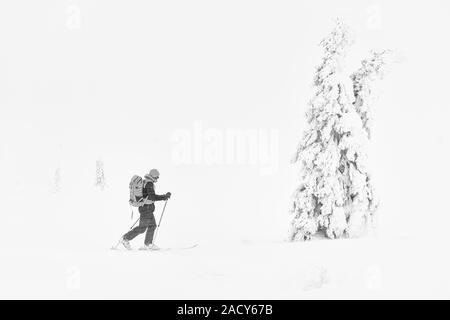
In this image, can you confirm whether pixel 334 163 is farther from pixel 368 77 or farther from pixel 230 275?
pixel 230 275

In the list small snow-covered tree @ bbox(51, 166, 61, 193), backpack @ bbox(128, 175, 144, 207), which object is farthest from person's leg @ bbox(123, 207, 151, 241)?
small snow-covered tree @ bbox(51, 166, 61, 193)

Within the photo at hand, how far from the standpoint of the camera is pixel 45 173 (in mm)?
75625

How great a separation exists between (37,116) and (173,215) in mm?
152713

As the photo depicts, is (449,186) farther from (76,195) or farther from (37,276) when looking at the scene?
(37,276)

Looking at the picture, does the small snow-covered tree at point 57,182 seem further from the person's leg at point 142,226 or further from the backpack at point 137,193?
the backpack at point 137,193

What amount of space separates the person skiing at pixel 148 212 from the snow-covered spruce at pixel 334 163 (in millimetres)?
5179

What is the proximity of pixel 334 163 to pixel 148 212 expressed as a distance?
6.38 meters

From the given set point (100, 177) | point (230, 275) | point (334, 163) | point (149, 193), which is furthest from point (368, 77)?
point (100, 177)

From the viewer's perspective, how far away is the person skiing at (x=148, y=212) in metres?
13.2

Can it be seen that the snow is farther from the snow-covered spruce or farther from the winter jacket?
the snow-covered spruce

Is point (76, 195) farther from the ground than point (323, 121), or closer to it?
closer to it

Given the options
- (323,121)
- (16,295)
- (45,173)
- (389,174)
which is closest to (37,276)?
(16,295)

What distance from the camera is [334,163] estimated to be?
15172 millimetres

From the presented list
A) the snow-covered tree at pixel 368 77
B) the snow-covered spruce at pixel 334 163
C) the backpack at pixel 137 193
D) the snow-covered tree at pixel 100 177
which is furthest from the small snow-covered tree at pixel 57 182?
the snow-covered tree at pixel 368 77
